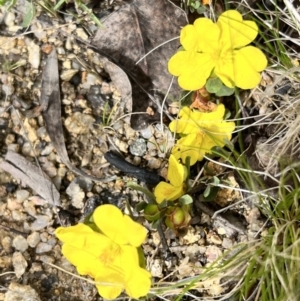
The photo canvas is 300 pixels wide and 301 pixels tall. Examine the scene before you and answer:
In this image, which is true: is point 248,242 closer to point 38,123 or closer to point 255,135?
point 255,135

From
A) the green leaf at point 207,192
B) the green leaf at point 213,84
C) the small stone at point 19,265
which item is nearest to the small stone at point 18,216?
the small stone at point 19,265

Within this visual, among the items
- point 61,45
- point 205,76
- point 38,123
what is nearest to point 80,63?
point 61,45

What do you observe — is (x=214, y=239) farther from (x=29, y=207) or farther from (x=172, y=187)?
(x=29, y=207)

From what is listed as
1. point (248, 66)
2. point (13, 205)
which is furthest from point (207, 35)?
point (13, 205)

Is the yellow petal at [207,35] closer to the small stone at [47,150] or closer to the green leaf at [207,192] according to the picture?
the green leaf at [207,192]

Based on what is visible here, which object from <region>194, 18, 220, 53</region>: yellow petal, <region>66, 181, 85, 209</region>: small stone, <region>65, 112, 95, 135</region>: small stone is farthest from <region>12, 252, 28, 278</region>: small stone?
<region>194, 18, 220, 53</region>: yellow petal

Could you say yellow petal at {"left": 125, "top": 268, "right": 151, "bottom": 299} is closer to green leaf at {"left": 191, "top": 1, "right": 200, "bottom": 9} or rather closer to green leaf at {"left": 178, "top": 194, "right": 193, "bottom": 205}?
green leaf at {"left": 178, "top": 194, "right": 193, "bottom": 205}
